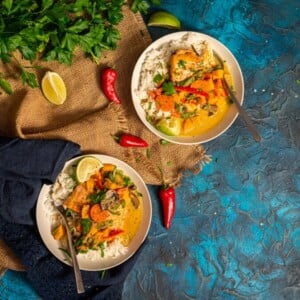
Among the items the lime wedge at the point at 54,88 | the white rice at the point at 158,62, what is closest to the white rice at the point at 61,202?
the lime wedge at the point at 54,88

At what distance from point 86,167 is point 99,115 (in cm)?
44

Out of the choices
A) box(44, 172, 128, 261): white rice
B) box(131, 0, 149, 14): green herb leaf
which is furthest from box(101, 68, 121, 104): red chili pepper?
box(44, 172, 128, 261): white rice

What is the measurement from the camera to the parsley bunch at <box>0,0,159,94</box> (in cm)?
364

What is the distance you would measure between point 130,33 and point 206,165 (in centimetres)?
123

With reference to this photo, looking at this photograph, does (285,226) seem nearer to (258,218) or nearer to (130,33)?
(258,218)

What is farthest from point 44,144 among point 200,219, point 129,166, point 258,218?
point 258,218

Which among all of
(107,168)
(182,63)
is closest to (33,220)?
(107,168)

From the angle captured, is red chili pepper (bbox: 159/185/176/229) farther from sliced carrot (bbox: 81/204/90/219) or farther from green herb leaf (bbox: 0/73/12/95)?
green herb leaf (bbox: 0/73/12/95)

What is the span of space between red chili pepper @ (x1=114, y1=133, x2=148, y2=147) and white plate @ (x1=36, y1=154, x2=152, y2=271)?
0.17 m

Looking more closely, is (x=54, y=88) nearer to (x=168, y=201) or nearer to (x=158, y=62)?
(x=158, y=62)

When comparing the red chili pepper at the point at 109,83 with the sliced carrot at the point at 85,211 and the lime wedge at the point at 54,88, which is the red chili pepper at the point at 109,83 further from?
the sliced carrot at the point at 85,211

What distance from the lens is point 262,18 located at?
4.41 metres

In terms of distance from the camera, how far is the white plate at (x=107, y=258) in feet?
13.4

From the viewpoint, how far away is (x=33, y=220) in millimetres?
4141
